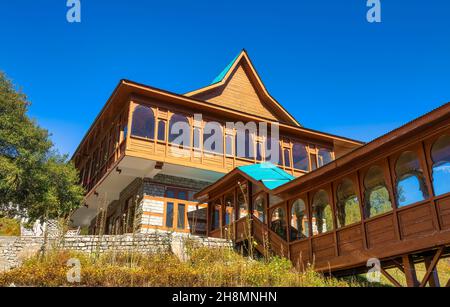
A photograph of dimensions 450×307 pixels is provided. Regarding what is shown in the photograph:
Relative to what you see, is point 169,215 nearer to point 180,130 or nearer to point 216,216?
point 216,216

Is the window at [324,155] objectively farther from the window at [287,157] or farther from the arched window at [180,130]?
the arched window at [180,130]

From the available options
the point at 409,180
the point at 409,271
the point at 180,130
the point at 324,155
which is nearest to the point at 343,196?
the point at 409,180

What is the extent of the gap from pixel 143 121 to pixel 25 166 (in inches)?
237

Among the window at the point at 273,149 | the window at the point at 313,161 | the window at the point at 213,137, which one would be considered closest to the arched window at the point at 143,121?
the window at the point at 213,137

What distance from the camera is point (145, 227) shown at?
60.2 feet

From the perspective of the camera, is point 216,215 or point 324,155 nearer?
A: point 216,215

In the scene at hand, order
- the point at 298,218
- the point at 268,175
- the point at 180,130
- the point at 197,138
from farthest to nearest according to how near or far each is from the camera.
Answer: the point at 180,130 < the point at 197,138 < the point at 298,218 < the point at 268,175

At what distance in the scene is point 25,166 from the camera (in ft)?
62.7

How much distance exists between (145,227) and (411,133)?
12117mm

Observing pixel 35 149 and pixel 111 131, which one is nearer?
pixel 35 149

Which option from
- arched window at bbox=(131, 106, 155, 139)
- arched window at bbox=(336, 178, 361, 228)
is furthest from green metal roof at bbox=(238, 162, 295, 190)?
arched window at bbox=(131, 106, 155, 139)

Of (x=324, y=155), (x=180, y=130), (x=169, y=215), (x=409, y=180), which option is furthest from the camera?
(x=324, y=155)

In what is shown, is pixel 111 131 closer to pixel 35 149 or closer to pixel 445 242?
pixel 35 149
